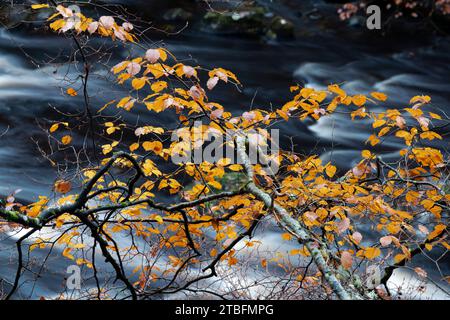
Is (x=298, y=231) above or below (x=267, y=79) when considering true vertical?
above

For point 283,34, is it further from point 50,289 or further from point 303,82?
point 50,289

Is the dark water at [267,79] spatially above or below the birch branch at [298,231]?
below

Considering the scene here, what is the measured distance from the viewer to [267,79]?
12.6 m

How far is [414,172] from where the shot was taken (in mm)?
4387

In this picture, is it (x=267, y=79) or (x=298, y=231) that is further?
(x=267, y=79)

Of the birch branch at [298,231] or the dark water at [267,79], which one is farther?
the dark water at [267,79]

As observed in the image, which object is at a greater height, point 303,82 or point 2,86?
point 2,86

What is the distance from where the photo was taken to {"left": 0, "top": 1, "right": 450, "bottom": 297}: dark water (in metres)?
8.62

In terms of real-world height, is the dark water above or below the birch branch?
below

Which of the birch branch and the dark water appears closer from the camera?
the birch branch

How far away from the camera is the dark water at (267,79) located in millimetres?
8625

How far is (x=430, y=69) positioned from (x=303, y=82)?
3722 mm
